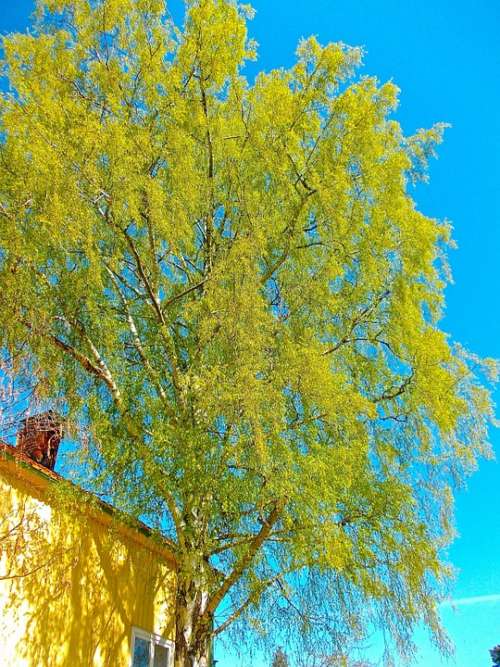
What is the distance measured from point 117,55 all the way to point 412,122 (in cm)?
425

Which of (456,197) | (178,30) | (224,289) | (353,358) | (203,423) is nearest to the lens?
(203,423)

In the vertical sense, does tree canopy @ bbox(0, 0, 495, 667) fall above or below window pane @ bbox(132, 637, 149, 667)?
A: above

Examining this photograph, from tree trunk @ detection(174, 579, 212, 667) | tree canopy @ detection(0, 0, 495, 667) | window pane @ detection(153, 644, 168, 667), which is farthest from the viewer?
window pane @ detection(153, 644, 168, 667)

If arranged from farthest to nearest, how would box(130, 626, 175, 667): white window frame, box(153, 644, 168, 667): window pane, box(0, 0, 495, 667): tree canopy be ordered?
box(153, 644, 168, 667): window pane, box(130, 626, 175, 667): white window frame, box(0, 0, 495, 667): tree canopy

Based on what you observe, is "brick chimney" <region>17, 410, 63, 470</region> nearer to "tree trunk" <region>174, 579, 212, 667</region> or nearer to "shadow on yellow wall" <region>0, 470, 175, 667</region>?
"shadow on yellow wall" <region>0, 470, 175, 667</region>

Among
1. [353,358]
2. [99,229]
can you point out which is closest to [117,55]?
[99,229]

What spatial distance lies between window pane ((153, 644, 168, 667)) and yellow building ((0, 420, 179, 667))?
1 centimetres

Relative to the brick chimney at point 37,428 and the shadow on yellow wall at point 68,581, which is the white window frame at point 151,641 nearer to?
the shadow on yellow wall at point 68,581

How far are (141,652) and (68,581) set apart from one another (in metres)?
2.11

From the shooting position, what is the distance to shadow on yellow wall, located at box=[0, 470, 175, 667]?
547cm

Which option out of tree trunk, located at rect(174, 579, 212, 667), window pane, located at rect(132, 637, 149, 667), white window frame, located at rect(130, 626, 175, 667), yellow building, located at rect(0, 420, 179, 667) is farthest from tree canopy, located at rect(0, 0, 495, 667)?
window pane, located at rect(132, 637, 149, 667)

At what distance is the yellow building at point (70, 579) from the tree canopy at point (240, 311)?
30.1 inches

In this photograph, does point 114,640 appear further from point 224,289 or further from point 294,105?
point 294,105

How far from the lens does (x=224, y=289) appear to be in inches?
236
